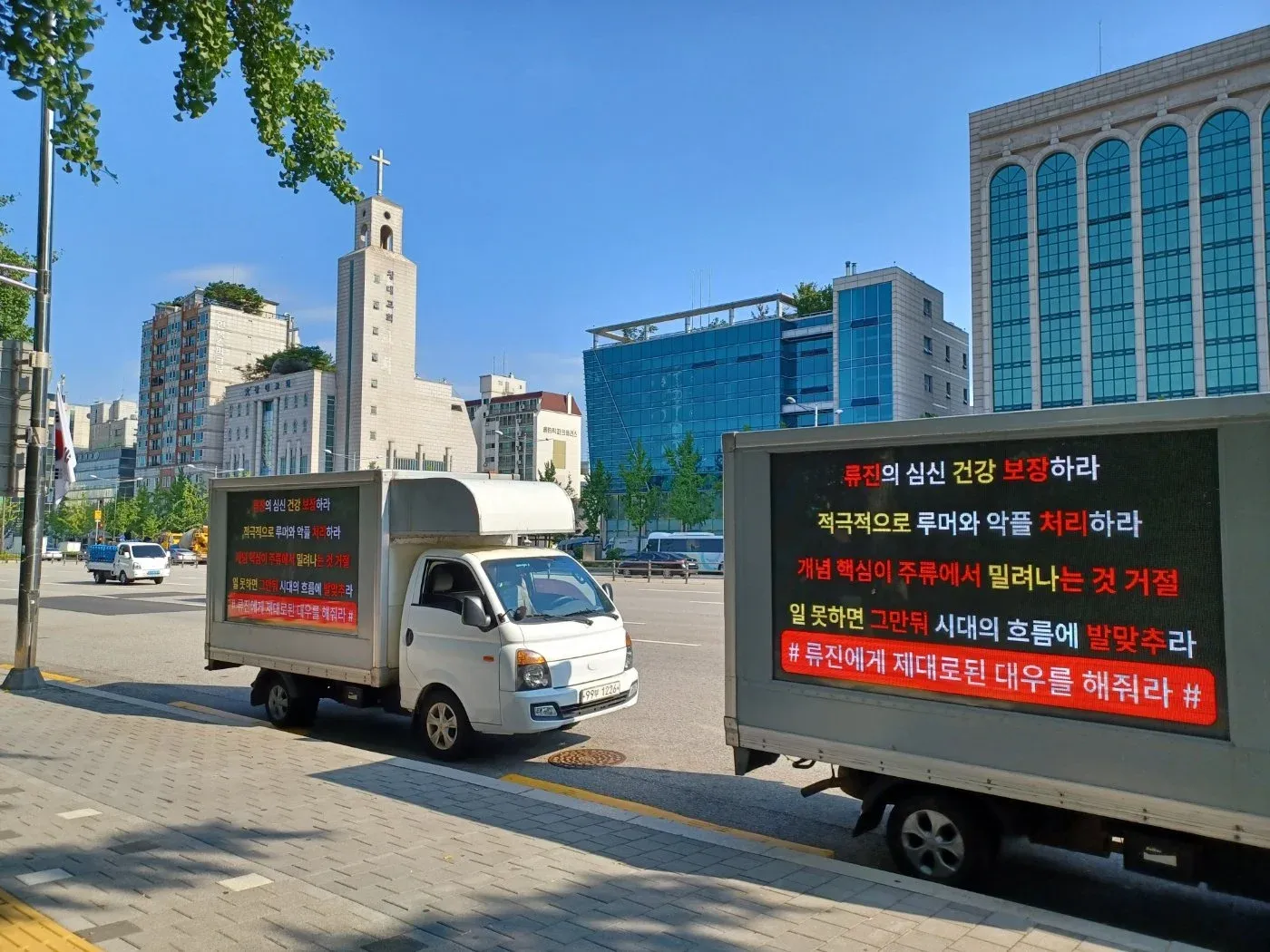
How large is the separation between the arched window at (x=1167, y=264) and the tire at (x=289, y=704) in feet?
223

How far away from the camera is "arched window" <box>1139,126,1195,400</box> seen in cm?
6366

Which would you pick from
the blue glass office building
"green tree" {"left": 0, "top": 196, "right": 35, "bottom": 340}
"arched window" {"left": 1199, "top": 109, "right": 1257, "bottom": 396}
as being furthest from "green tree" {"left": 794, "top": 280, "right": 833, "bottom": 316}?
"green tree" {"left": 0, "top": 196, "right": 35, "bottom": 340}

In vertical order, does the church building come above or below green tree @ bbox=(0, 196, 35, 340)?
above

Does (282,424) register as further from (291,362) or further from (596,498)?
(596,498)

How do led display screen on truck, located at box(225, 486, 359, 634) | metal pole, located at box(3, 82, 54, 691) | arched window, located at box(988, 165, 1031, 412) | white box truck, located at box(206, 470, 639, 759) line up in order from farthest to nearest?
1. arched window, located at box(988, 165, 1031, 412)
2. metal pole, located at box(3, 82, 54, 691)
3. led display screen on truck, located at box(225, 486, 359, 634)
4. white box truck, located at box(206, 470, 639, 759)

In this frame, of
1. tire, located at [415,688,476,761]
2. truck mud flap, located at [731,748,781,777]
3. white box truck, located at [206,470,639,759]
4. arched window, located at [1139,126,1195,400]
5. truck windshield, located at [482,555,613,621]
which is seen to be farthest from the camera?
arched window, located at [1139,126,1195,400]

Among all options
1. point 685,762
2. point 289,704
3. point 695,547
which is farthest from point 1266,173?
point 289,704

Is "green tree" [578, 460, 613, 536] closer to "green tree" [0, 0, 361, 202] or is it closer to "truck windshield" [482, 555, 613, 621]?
"truck windshield" [482, 555, 613, 621]

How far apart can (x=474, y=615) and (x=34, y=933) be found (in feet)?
12.6

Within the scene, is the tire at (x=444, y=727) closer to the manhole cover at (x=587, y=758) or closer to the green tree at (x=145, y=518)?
the manhole cover at (x=587, y=758)

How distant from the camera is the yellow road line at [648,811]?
18.6ft

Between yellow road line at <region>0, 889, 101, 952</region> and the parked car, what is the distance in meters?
36.4

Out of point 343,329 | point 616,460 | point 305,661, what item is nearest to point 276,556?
point 305,661

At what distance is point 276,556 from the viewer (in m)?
9.45
